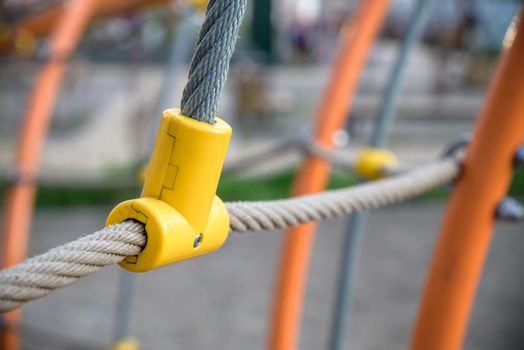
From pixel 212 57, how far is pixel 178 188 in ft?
0.23

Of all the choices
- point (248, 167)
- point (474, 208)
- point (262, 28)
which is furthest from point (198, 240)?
point (262, 28)

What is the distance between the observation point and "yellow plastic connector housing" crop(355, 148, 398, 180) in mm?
757

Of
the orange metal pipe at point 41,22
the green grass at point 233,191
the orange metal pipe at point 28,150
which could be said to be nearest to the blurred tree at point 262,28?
the green grass at point 233,191

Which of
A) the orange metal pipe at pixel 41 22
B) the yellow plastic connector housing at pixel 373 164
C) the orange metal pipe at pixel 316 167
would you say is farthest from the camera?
the orange metal pipe at pixel 41 22

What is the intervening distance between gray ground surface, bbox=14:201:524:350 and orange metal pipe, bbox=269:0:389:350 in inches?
22.2

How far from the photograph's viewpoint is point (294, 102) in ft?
11.8

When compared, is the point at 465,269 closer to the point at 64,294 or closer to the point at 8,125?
the point at 64,294

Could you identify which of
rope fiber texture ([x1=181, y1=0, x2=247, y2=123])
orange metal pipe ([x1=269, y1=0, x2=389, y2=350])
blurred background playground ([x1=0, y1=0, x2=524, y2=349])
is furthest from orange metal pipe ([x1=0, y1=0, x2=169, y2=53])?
rope fiber texture ([x1=181, y1=0, x2=247, y2=123])

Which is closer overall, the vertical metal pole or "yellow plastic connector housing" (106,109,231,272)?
"yellow plastic connector housing" (106,109,231,272)

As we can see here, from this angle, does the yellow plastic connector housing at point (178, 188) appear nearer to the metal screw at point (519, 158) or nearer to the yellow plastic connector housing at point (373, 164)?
the metal screw at point (519, 158)

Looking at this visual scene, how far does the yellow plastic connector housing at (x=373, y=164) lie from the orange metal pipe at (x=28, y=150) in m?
0.65

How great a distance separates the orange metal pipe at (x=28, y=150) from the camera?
3.50 ft

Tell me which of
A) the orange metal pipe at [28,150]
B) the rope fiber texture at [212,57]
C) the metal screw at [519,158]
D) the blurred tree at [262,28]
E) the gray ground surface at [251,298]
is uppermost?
the blurred tree at [262,28]

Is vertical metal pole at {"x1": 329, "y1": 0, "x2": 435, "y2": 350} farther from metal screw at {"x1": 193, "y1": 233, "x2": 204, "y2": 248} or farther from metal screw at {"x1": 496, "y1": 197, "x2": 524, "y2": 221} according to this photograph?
metal screw at {"x1": 193, "y1": 233, "x2": 204, "y2": 248}
